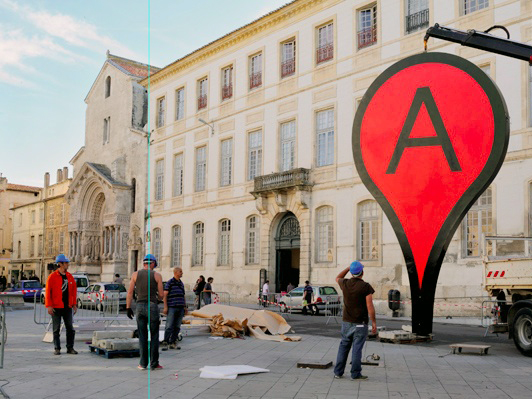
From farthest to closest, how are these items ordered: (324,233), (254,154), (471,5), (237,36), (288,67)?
(237,36)
(254,154)
(288,67)
(324,233)
(471,5)

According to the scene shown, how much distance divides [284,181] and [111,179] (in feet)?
61.5

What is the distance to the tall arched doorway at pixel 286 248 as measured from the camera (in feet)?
105

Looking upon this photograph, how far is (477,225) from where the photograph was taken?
23.7m

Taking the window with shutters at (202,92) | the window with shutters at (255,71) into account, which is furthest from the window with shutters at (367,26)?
the window with shutters at (202,92)

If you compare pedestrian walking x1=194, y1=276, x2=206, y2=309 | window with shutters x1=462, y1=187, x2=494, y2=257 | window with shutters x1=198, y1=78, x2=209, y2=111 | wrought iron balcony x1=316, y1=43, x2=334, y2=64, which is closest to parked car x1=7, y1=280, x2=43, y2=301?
window with shutters x1=198, y1=78, x2=209, y2=111

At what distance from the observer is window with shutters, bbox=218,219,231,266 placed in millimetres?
35875

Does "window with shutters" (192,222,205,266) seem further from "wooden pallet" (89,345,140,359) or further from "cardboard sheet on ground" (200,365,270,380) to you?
"cardboard sheet on ground" (200,365,270,380)

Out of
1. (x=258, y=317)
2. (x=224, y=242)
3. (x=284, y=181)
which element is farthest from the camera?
(x=224, y=242)

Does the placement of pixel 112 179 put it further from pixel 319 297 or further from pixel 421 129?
pixel 421 129

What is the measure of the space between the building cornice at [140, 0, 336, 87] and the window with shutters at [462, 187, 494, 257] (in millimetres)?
11859

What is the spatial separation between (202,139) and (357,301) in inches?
Answer: 1159

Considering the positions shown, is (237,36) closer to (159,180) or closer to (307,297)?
(159,180)

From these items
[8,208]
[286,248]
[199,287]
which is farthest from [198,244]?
[8,208]

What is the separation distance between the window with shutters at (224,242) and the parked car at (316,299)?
8.03 m
